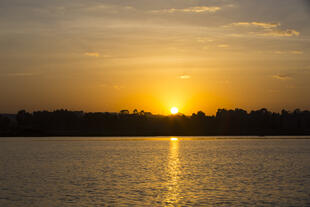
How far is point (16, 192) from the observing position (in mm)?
39469

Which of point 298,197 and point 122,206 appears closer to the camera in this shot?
point 122,206

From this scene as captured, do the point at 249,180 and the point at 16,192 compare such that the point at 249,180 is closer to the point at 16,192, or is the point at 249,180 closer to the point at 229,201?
the point at 229,201

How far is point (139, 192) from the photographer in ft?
128

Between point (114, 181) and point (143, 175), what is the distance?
22.3ft

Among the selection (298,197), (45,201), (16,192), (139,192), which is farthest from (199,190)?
(16,192)

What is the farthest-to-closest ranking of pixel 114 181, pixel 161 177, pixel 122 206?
pixel 161 177 → pixel 114 181 → pixel 122 206

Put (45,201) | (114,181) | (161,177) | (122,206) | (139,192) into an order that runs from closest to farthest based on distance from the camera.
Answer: (122,206)
(45,201)
(139,192)
(114,181)
(161,177)

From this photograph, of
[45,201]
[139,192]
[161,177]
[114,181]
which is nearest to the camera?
[45,201]

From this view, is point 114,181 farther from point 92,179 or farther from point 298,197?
point 298,197

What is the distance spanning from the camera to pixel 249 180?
4788cm

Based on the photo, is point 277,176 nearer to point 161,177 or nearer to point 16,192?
point 161,177

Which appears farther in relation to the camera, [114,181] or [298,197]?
[114,181]

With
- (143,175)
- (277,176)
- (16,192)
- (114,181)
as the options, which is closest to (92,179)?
(114,181)

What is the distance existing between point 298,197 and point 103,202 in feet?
53.4
